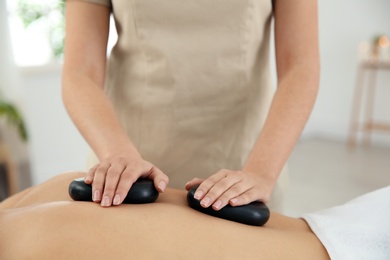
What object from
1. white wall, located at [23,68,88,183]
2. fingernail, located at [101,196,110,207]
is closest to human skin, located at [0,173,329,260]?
fingernail, located at [101,196,110,207]

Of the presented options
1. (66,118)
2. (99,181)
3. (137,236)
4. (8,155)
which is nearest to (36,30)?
(66,118)

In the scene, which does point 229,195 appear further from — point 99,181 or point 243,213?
point 99,181

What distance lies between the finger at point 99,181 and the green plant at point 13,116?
328 cm

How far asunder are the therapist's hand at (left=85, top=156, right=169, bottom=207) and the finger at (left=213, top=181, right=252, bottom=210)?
0.33 feet

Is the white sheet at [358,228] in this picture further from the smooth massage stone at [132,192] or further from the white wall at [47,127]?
the white wall at [47,127]

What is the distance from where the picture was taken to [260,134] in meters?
1.29

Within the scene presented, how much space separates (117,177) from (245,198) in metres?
0.23

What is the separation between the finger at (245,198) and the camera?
986mm

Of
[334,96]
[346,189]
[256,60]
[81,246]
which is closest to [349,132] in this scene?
[334,96]

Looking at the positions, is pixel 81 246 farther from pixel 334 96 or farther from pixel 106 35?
pixel 334 96

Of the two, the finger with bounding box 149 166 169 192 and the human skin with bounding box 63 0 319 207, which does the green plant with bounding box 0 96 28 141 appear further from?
the finger with bounding box 149 166 169 192

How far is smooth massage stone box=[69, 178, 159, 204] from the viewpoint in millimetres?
970

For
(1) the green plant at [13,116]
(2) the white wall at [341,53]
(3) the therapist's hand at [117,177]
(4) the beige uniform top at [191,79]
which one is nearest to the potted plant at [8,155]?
(1) the green plant at [13,116]

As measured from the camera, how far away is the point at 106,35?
1469mm
